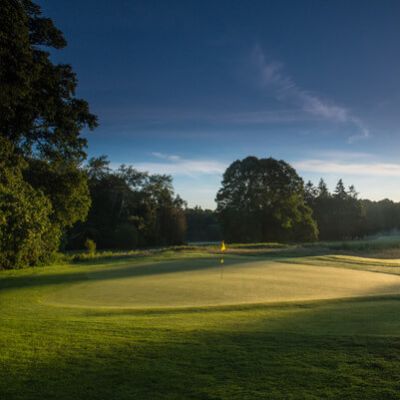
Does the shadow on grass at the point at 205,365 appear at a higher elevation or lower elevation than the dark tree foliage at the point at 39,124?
lower

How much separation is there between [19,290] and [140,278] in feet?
14.8

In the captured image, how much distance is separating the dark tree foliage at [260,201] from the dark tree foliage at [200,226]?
22411 mm

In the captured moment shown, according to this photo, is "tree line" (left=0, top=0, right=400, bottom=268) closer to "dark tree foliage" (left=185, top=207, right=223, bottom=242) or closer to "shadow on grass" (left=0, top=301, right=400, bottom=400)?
"dark tree foliage" (left=185, top=207, right=223, bottom=242)

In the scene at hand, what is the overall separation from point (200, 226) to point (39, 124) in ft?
214

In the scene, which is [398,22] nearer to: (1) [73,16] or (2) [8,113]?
(1) [73,16]

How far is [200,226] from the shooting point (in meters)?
85.5

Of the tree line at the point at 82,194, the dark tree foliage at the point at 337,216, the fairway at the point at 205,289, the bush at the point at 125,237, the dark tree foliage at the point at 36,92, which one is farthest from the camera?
the dark tree foliage at the point at 337,216

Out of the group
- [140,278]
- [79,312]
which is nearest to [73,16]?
[140,278]

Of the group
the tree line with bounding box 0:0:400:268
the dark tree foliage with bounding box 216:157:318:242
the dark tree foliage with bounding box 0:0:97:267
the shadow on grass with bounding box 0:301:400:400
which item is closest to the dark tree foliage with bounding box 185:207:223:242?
the tree line with bounding box 0:0:400:268

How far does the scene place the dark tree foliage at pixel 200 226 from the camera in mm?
81094

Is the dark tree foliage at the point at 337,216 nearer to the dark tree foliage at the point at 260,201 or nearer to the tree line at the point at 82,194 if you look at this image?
the tree line at the point at 82,194

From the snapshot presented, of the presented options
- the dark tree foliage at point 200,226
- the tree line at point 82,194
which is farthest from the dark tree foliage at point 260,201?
the dark tree foliage at point 200,226

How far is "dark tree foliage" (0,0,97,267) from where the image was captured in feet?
43.0

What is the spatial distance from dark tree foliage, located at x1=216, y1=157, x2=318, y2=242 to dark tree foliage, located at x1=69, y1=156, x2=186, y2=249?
30.3 ft
